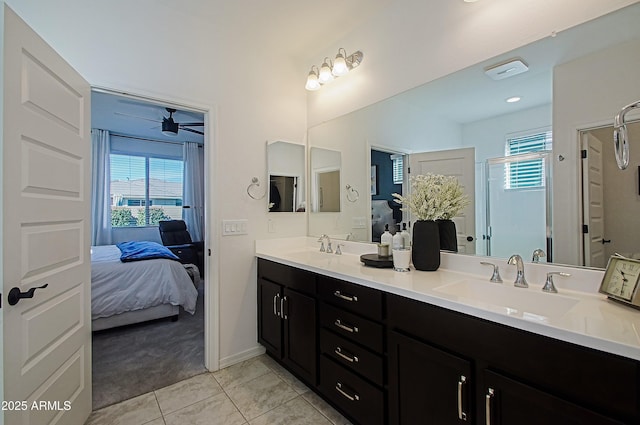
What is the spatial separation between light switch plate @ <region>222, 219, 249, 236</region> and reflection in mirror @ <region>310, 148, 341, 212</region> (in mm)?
687

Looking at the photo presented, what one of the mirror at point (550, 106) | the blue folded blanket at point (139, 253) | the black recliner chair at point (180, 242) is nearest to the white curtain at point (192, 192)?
the black recliner chair at point (180, 242)

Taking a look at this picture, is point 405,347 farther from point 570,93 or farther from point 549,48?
point 549,48

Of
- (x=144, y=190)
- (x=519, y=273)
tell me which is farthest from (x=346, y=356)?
(x=144, y=190)

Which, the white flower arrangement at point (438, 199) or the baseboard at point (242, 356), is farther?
the baseboard at point (242, 356)

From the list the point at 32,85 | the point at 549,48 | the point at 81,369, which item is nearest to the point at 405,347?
the point at 549,48

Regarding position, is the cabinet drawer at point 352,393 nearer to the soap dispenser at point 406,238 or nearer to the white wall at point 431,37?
the soap dispenser at point 406,238

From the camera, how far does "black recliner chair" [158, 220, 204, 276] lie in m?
5.16

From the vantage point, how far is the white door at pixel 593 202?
123 cm

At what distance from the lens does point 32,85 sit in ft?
4.14

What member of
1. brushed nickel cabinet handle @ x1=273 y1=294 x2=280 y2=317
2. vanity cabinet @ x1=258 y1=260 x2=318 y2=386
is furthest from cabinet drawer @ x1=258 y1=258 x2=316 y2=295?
brushed nickel cabinet handle @ x1=273 y1=294 x2=280 y2=317

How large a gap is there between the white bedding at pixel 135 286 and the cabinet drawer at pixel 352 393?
2.15 metres

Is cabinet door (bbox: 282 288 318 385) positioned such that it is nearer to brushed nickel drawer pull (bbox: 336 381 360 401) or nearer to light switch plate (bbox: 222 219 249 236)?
brushed nickel drawer pull (bbox: 336 381 360 401)

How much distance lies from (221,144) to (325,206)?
40.0 inches

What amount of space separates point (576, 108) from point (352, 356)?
62.1 inches
